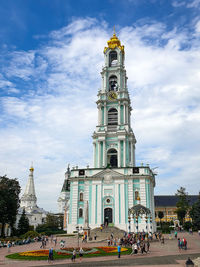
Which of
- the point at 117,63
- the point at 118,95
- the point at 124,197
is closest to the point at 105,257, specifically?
the point at 124,197

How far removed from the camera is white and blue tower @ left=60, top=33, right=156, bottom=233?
165ft

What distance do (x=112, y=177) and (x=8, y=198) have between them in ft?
64.4

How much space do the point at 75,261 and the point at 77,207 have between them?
31.0 meters

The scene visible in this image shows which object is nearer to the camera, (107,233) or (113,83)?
(107,233)

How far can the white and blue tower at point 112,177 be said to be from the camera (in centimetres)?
5022

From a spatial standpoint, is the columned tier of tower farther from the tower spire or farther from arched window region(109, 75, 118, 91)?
the tower spire

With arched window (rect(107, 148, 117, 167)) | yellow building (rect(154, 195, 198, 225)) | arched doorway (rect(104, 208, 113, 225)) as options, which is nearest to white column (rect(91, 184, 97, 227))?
arched doorway (rect(104, 208, 113, 225))

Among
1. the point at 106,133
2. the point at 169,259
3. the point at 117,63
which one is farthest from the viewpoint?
the point at 117,63

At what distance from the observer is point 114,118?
61219mm

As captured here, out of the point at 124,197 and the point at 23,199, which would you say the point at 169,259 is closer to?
the point at 124,197

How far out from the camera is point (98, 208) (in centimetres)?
5106

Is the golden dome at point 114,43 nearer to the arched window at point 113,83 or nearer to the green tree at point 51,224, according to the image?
the arched window at point 113,83

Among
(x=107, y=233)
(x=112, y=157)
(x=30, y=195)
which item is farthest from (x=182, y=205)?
(x=30, y=195)

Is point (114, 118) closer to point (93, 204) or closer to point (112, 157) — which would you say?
point (112, 157)
